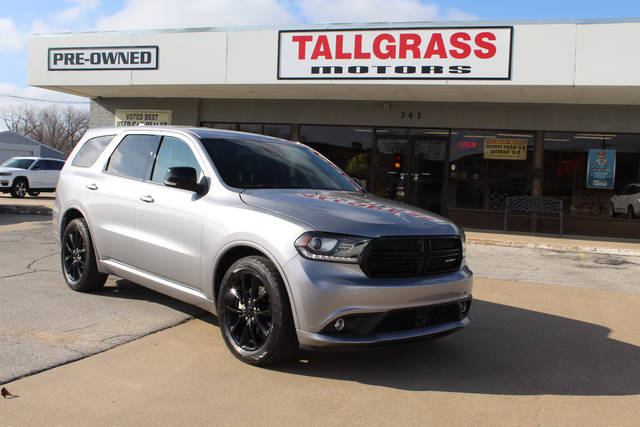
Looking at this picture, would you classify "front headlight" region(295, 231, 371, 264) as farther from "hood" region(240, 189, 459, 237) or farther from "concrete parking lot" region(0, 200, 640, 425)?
"concrete parking lot" region(0, 200, 640, 425)

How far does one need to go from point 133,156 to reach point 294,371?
276 cm

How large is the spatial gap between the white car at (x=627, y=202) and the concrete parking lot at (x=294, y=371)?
9.69 meters

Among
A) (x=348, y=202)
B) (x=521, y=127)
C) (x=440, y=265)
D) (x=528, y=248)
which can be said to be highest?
(x=521, y=127)

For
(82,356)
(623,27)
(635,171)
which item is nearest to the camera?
(82,356)

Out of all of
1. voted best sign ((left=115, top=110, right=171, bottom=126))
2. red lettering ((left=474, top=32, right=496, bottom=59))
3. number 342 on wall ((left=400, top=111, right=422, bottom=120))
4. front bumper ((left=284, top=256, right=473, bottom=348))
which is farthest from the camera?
voted best sign ((left=115, top=110, right=171, bottom=126))

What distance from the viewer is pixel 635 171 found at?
14.5 m

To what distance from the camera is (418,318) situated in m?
3.83

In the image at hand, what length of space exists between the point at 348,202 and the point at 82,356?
218 cm

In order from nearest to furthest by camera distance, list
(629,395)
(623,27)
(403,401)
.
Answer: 1. (403,401)
2. (629,395)
3. (623,27)

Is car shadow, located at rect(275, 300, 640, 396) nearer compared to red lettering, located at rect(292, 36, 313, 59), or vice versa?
car shadow, located at rect(275, 300, 640, 396)

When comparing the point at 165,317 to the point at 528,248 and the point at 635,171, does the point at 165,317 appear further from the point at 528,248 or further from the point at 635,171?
the point at 635,171

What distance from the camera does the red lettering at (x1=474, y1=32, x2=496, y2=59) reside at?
1232 centimetres

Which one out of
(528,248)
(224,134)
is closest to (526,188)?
(528,248)

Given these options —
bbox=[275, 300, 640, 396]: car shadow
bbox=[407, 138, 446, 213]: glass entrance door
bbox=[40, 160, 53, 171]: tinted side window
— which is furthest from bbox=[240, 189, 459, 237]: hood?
bbox=[40, 160, 53, 171]: tinted side window
